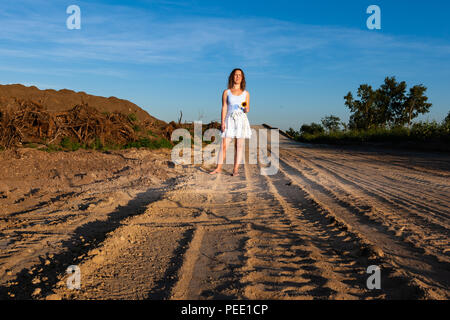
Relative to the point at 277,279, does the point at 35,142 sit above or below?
above

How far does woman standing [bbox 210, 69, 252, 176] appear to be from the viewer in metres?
6.00

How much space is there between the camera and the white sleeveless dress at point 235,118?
6.01 m

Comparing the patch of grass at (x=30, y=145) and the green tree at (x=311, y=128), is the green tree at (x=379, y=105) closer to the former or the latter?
the green tree at (x=311, y=128)

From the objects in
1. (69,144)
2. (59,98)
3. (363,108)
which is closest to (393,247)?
(69,144)

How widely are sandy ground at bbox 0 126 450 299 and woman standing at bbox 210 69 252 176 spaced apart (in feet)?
4.13

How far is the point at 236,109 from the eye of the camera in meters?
6.02

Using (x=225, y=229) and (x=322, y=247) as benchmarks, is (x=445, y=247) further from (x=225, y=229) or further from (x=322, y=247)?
(x=225, y=229)

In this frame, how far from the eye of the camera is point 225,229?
2834 millimetres

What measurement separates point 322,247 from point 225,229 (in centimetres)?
88

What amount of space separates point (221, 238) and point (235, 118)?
3.76m

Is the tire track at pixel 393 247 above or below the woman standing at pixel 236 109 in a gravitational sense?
below

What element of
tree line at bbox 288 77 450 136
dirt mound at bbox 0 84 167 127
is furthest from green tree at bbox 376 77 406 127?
dirt mound at bbox 0 84 167 127

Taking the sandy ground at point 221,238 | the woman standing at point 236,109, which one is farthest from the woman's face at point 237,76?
the sandy ground at point 221,238

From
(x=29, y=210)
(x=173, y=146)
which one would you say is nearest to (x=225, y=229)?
(x=29, y=210)
